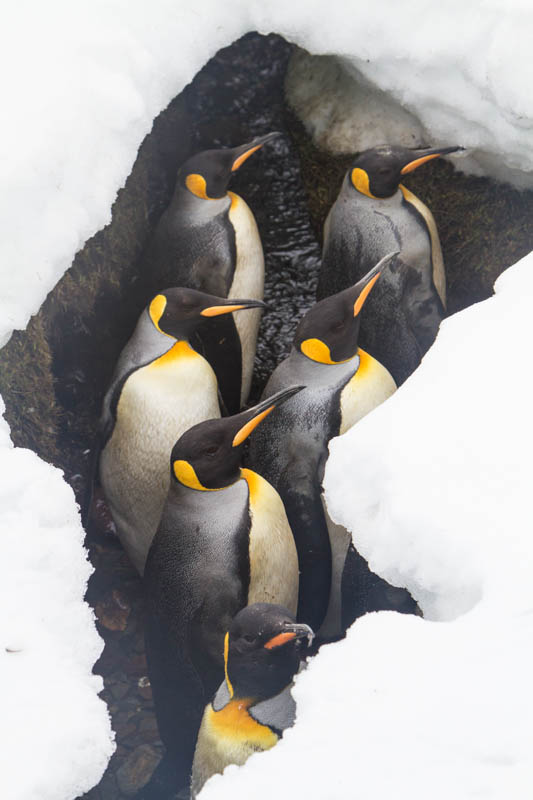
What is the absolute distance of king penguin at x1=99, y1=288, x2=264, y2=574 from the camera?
286 centimetres

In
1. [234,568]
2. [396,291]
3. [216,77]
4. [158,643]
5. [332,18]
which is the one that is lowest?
[158,643]

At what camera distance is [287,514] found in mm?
2713

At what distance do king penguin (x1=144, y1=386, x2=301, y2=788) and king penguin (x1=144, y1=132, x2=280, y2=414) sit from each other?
832mm

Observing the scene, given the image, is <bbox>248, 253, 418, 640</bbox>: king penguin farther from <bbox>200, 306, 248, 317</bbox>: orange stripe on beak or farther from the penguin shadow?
<bbox>200, 306, 248, 317</bbox>: orange stripe on beak

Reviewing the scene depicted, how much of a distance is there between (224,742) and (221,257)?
1850 millimetres

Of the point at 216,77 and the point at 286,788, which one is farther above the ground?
the point at 216,77

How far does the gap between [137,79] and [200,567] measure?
1.49m

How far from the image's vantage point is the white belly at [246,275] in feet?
10.8

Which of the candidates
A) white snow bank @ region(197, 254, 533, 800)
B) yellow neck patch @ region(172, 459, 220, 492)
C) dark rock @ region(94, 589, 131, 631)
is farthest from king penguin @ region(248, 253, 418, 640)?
white snow bank @ region(197, 254, 533, 800)

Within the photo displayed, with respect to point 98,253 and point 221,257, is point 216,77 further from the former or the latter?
point 98,253

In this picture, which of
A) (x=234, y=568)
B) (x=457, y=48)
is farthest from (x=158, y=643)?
(x=457, y=48)

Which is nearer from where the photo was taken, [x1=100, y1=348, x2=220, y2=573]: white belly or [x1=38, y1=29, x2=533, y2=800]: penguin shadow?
[x1=38, y1=29, x2=533, y2=800]: penguin shadow

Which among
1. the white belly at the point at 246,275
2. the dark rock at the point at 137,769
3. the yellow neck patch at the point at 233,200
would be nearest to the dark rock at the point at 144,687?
the dark rock at the point at 137,769

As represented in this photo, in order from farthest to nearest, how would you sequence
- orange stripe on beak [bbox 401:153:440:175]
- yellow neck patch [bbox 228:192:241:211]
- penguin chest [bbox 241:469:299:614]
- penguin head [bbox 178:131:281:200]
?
yellow neck patch [bbox 228:192:241:211]
penguin head [bbox 178:131:281:200]
orange stripe on beak [bbox 401:153:440:175]
penguin chest [bbox 241:469:299:614]
